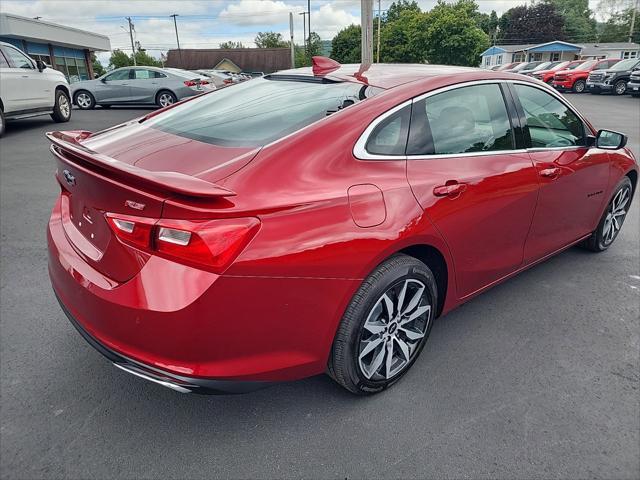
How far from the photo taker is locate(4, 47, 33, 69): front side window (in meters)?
9.69

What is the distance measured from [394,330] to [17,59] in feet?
35.4

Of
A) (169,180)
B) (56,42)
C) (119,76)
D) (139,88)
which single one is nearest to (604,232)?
(169,180)

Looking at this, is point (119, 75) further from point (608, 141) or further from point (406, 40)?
point (406, 40)

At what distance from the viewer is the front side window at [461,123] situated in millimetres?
2514

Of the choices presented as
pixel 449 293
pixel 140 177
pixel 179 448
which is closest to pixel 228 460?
pixel 179 448

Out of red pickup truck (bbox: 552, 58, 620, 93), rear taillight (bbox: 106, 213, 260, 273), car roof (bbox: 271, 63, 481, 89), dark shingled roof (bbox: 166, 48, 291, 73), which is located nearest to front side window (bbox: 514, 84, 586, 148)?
car roof (bbox: 271, 63, 481, 89)

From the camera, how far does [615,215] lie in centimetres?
431

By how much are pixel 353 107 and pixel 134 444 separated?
1.87 m

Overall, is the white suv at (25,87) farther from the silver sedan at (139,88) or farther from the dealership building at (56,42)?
the dealership building at (56,42)

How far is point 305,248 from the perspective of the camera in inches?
75.8

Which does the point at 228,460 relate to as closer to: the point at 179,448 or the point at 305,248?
the point at 179,448

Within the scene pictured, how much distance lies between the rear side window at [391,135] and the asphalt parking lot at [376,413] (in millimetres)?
1254

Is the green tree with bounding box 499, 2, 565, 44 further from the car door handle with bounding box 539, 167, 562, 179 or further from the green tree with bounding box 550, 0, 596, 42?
the car door handle with bounding box 539, 167, 562, 179

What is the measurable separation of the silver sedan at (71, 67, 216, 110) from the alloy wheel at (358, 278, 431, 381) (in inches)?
571
